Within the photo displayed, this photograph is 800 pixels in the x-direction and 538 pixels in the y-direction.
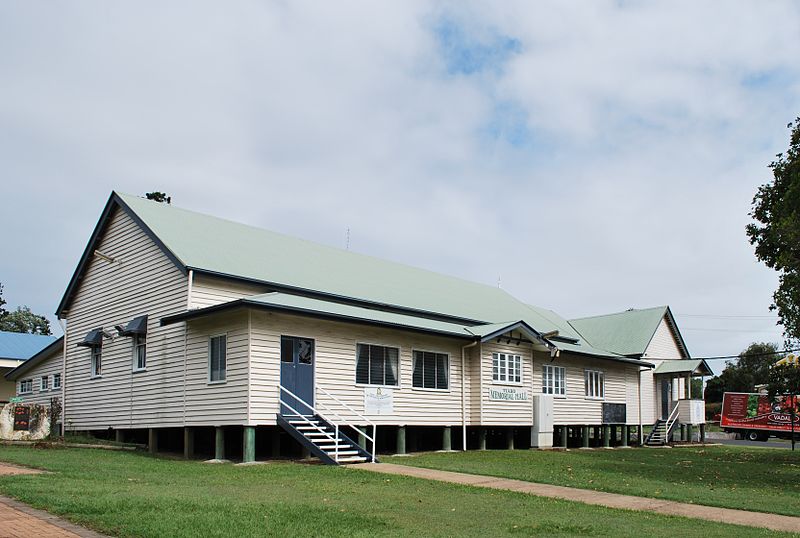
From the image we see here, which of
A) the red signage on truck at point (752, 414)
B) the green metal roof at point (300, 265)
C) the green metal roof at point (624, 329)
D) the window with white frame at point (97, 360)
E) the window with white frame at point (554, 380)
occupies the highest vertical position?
the green metal roof at point (300, 265)

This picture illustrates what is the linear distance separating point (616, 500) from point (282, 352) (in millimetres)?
10810

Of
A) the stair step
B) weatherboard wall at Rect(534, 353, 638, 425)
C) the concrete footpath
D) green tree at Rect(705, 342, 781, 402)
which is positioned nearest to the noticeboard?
the stair step

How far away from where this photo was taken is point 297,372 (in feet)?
75.9

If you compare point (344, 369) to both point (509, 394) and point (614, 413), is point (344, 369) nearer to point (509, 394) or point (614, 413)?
point (509, 394)

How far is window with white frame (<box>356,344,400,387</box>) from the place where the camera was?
2516 cm

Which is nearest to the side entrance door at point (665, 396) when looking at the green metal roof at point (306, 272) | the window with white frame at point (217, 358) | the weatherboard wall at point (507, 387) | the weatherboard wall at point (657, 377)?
the weatherboard wall at point (657, 377)

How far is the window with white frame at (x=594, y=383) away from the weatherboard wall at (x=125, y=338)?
19.1m

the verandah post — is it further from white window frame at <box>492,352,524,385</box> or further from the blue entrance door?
white window frame at <box>492,352,524,385</box>

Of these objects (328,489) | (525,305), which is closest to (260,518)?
(328,489)

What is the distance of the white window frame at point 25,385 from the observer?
3503cm

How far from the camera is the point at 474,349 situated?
94.5ft

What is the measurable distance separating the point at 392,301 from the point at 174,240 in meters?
7.89

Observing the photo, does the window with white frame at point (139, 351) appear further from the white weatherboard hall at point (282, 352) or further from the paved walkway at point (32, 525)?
the paved walkway at point (32, 525)

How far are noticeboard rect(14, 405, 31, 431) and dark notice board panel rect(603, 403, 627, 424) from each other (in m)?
23.5
